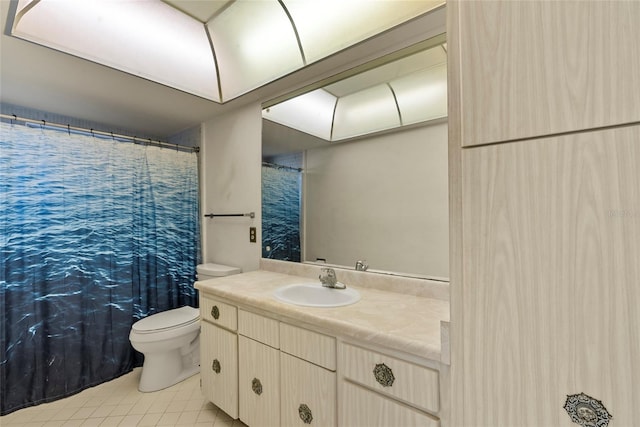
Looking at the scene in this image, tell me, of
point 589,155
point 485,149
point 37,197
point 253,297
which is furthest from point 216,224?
point 589,155

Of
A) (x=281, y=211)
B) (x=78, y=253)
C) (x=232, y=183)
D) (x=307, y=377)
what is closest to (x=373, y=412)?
(x=307, y=377)

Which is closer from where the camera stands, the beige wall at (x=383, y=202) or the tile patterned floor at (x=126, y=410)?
the beige wall at (x=383, y=202)

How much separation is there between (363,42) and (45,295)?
2603 mm

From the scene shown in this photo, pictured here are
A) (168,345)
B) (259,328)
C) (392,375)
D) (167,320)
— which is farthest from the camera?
(167,320)

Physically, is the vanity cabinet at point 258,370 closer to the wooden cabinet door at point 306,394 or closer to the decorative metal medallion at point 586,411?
the wooden cabinet door at point 306,394

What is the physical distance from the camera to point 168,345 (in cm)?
197

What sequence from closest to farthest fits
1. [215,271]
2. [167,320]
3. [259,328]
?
[259,328]
[167,320]
[215,271]

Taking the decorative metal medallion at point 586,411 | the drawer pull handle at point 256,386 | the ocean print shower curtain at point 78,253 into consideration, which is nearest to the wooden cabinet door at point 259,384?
the drawer pull handle at point 256,386

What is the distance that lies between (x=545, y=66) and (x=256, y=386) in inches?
64.3

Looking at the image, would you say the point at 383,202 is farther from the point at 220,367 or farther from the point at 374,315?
the point at 220,367

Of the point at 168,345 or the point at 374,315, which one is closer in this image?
the point at 374,315

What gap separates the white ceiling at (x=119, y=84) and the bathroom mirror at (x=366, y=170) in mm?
85

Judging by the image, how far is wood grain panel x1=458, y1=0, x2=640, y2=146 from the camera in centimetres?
54

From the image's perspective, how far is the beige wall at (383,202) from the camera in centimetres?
136
